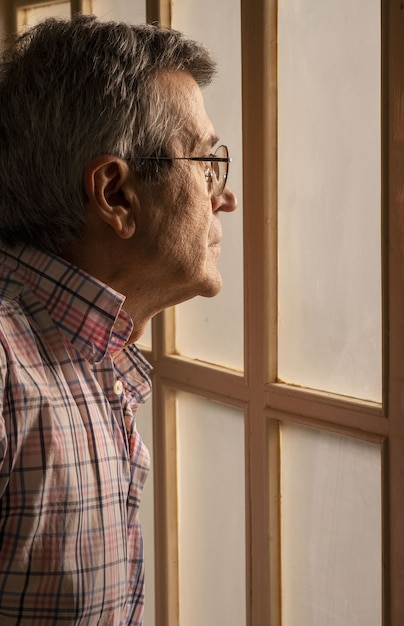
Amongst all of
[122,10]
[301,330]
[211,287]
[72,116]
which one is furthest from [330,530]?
[122,10]

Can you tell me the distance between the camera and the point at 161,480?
6.29ft

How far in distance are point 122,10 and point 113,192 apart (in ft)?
2.79

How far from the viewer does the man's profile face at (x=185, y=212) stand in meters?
1.33

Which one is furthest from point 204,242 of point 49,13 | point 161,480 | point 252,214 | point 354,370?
point 49,13

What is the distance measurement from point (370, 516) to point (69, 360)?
59cm

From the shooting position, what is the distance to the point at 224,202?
1.44 m

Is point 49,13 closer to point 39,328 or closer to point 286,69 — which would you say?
point 286,69

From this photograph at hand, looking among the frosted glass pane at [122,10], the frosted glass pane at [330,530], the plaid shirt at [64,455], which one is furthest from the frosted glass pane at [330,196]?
the frosted glass pane at [122,10]

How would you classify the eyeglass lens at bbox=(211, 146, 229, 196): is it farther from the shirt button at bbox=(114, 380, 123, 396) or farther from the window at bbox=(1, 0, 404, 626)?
the shirt button at bbox=(114, 380, 123, 396)

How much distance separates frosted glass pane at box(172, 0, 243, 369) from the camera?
1.65 metres

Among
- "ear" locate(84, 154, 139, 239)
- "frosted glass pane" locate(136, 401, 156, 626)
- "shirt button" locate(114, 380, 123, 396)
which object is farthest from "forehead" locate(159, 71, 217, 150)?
"frosted glass pane" locate(136, 401, 156, 626)

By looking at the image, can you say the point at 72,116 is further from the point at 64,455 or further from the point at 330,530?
the point at 330,530

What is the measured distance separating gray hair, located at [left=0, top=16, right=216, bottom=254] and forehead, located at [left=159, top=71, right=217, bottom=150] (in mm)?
16

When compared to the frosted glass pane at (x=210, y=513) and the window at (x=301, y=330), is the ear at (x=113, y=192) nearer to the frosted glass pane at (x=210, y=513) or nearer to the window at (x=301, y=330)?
the window at (x=301, y=330)
